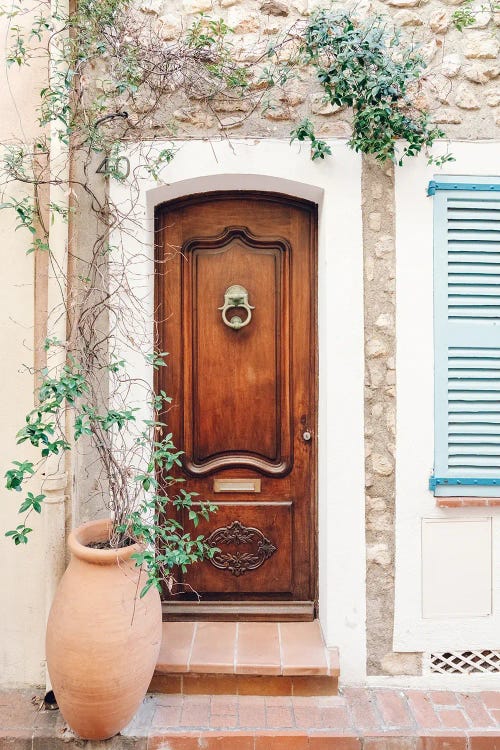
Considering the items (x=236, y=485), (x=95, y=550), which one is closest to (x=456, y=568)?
(x=236, y=485)

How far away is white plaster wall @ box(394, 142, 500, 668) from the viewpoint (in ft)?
9.07

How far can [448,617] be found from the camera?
9.07ft

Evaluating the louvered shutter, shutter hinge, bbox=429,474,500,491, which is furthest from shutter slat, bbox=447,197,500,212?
shutter hinge, bbox=429,474,500,491

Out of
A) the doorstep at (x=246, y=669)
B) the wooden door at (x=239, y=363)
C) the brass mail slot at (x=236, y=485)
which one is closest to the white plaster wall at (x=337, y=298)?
the doorstep at (x=246, y=669)

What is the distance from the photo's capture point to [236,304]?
3.00 meters

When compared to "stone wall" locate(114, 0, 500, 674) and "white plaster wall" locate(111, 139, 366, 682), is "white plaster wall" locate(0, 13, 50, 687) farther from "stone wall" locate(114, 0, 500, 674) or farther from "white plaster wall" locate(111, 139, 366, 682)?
"stone wall" locate(114, 0, 500, 674)

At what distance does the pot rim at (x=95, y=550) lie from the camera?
7.55 ft

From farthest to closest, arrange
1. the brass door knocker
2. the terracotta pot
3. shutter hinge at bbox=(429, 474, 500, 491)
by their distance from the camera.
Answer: the brass door knocker < shutter hinge at bbox=(429, 474, 500, 491) < the terracotta pot

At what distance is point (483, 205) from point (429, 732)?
2.59 m

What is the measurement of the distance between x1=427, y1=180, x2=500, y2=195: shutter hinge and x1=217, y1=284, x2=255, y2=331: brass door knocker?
1120mm

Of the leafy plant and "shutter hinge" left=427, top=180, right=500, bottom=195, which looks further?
"shutter hinge" left=427, top=180, right=500, bottom=195

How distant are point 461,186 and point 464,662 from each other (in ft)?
8.19

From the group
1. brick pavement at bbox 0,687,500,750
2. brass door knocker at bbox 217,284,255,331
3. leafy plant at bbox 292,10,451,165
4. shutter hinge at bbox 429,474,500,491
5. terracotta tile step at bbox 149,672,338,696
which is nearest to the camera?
brick pavement at bbox 0,687,500,750

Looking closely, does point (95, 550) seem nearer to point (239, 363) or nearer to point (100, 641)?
point (100, 641)
